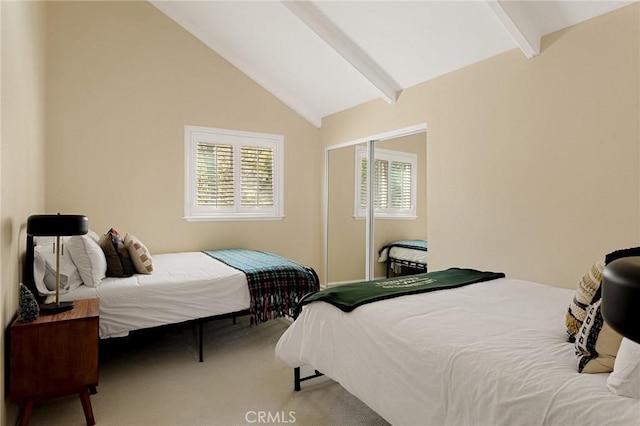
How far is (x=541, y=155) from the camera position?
279 centimetres

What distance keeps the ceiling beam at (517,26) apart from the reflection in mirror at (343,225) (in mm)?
2082

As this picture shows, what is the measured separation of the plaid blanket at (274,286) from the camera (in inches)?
121

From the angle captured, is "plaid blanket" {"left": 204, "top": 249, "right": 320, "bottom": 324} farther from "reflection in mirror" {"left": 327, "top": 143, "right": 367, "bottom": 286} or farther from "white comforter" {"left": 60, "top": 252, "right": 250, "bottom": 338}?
"reflection in mirror" {"left": 327, "top": 143, "right": 367, "bottom": 286}

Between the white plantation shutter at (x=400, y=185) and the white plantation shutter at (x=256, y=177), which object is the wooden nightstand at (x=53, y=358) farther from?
the white plantation shutter at (x=400, y=185)

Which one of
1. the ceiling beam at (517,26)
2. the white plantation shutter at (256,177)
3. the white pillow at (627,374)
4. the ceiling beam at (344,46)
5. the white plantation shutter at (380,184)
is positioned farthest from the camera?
the white plantation shutter at (256,177)

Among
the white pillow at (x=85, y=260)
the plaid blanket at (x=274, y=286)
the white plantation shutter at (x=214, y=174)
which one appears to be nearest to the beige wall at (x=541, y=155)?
the plaid blanket at (x=274, y=286)

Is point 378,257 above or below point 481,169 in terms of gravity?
below

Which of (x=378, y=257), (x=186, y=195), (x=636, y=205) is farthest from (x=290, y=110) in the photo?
(x=636, y=205)

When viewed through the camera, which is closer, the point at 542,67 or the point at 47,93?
the point at 542,67

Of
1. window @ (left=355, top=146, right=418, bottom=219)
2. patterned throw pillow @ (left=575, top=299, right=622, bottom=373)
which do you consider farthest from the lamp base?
window @ (left=355, top=146, right=418, bottom=219)

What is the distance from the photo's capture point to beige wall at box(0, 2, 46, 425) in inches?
73.1

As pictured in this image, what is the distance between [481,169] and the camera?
10.5 feet

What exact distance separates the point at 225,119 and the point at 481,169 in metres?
3.00

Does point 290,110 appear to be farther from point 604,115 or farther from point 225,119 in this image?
point 604,115
